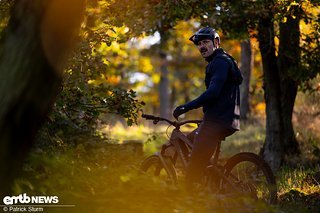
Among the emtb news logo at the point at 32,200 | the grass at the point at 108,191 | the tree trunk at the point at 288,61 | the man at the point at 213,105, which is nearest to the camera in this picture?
the emtb news logo at the point at 32,200

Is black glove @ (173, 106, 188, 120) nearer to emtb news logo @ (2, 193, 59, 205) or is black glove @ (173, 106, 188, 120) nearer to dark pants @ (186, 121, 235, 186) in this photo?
dark pants @ (186, 121, 235, 186)

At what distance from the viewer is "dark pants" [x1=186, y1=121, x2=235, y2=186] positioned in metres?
6.92

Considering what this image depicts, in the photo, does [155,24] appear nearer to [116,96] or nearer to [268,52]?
[268,52]

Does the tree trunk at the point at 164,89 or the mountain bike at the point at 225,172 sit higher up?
the tree trunk at the point at 164,89

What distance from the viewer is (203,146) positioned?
698 cm

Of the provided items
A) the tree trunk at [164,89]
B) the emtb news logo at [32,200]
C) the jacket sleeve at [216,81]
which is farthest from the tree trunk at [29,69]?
the tree trunk at [164,89]

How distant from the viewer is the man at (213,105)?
679cm

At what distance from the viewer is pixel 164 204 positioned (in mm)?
5211

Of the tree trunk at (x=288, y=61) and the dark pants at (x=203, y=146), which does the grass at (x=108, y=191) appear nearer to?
the dark pants at (x=203, y=146)

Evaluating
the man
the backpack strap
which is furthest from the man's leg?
the backpack strap

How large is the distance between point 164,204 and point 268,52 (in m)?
8.46

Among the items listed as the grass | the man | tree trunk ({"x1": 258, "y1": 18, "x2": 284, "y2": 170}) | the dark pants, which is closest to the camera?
the grass

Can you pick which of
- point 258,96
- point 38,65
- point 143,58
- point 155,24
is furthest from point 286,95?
point 143,58

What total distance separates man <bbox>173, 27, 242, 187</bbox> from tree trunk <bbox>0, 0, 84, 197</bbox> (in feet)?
8.31
